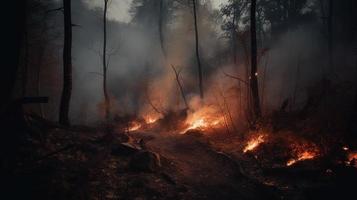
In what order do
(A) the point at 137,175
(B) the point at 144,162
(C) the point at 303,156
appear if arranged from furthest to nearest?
(C) the point at 303,156 < (B) the point at 144,162 < (A) the point at 137,175

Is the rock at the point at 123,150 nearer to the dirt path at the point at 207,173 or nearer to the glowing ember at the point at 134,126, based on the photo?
the dirt path at the point at 207,173

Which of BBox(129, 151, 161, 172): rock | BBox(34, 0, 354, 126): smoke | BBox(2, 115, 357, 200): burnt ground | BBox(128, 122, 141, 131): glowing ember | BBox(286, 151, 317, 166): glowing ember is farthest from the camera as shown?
BBox(34, 0, 354, 126): smoke

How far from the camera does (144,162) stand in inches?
380

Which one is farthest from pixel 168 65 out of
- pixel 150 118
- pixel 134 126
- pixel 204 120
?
pixel 204 120

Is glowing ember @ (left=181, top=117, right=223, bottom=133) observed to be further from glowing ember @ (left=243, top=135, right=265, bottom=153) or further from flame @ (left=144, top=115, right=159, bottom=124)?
flame @ (left=144, top=115, right=159, bottom=124)

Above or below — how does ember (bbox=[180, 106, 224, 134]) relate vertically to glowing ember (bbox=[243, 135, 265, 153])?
above

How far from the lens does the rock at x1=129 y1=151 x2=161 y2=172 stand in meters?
9.44

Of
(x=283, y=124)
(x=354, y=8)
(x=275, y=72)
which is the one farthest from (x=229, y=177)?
(x=354, y=8)

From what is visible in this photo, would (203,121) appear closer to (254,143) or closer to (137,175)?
(254,143)

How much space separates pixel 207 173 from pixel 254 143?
12.9 ft

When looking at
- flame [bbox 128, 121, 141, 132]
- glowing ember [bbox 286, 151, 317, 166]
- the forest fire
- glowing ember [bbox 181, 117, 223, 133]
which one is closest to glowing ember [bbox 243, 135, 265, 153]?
glowing ember [bbox 286, 151, 317, 166]

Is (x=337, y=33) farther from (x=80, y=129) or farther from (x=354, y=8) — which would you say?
(x=80, y=129)

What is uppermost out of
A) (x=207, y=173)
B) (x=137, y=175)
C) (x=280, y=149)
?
(x=280, y=149)

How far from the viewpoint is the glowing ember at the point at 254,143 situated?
1322 centimetres
